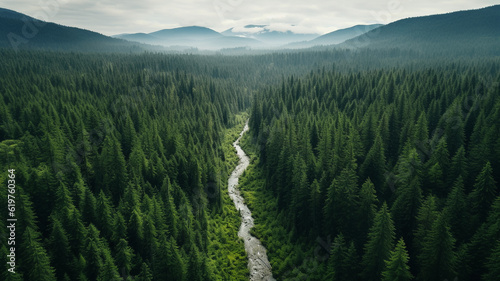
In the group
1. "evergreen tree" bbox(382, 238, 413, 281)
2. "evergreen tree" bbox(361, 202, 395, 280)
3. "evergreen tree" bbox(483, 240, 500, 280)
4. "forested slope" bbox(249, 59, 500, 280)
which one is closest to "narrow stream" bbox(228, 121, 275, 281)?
"forested slope" bbox(249, 59, 500, 280)

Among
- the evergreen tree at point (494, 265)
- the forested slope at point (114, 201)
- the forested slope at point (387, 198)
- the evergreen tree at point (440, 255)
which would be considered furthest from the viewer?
the forested slope at point (114, 201)

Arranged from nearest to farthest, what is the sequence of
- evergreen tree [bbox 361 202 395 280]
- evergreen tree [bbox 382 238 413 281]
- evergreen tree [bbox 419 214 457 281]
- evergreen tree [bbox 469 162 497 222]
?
1. evergreen tree [bbox 382 238 413 281]
2. evergreen tree [bbox 419 214 457 281]
3. evergreen tree [bbox 361 202 395 280]
4. evergreen tree [bbox 469 162 497 222]

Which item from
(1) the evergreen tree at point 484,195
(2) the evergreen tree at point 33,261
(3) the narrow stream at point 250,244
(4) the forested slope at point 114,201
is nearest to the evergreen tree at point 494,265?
(1) the evergreen tree at point 484,195

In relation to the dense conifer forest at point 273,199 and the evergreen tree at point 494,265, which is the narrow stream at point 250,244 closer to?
the dense conifer forest at point 273,199

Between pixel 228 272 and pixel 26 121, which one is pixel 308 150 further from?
pixel 26 121

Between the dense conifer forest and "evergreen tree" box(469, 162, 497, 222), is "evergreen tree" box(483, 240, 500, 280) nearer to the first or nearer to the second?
the dense conifer forest

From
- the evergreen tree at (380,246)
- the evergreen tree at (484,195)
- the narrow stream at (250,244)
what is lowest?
the narrow stream at (250,244)

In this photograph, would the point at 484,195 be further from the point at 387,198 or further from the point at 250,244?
the point at 250,244

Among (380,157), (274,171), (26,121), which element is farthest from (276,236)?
(26,121)

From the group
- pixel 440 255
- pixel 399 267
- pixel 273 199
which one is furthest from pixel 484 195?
pixel 273 199
